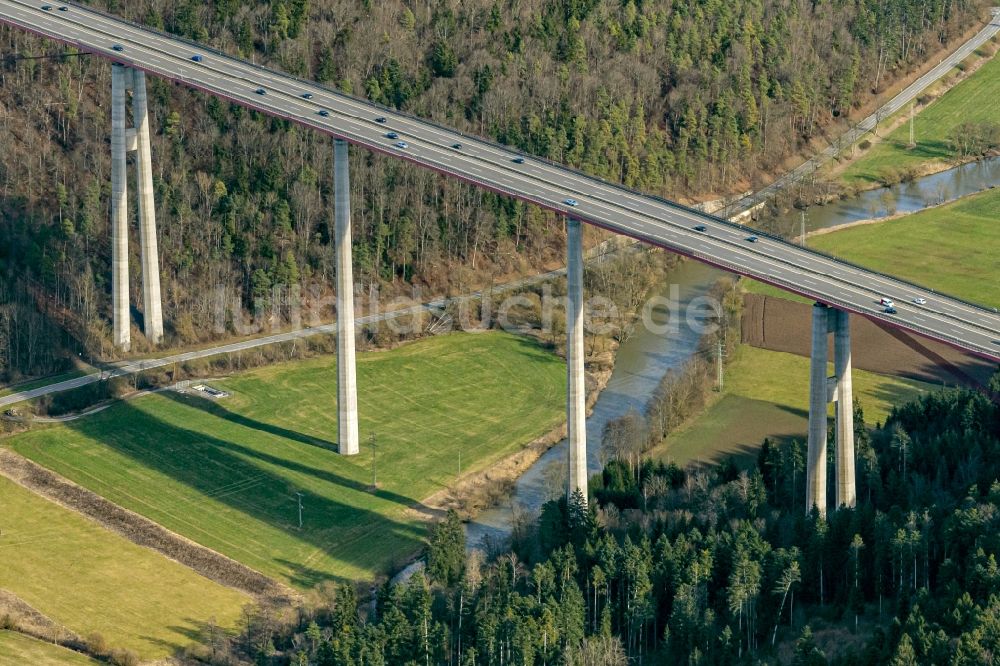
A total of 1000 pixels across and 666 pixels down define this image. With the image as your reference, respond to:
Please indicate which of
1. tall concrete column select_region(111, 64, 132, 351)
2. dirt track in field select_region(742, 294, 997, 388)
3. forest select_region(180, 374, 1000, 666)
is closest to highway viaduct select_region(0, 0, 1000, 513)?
tall concrete column select_region(111, 64, 132, 351)

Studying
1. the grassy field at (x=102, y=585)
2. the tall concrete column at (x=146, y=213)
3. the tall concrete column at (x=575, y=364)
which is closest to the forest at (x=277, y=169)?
the tall concrete column at (x=146, y=213)

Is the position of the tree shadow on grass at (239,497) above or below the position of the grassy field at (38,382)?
below

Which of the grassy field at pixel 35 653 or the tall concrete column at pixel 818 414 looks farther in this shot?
the tall concrete column at pixel 818 414

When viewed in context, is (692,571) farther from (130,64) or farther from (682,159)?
(682,159)

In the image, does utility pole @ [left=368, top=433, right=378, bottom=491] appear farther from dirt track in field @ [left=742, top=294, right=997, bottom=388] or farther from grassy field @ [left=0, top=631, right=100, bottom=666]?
dirt track in field @ [left=742, top=294, right=997, bottom=388]

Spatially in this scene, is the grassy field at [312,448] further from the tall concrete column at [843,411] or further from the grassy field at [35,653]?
the tall concrete column at [843,411]

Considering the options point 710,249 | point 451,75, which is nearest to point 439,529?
point 710,249

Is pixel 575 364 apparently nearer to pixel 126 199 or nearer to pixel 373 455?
pixel 373 455
